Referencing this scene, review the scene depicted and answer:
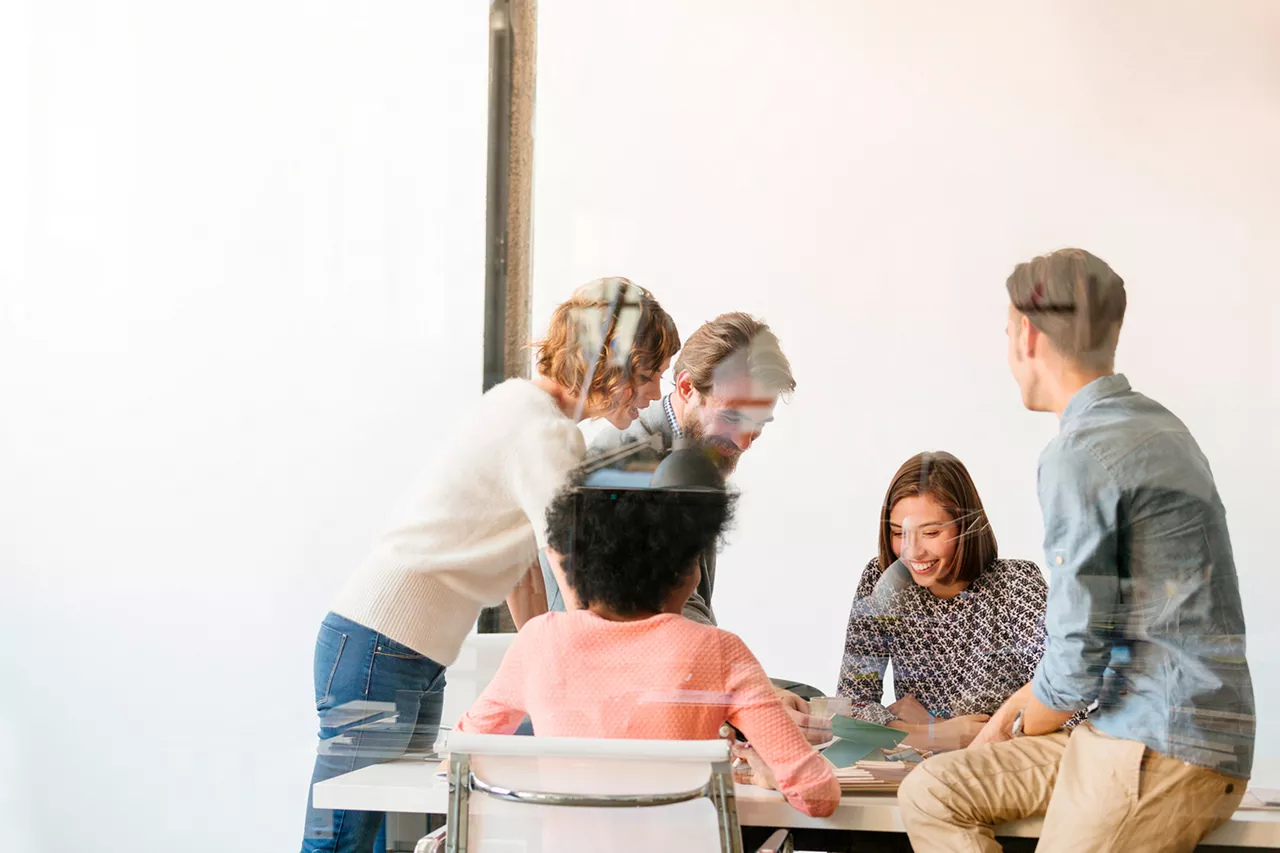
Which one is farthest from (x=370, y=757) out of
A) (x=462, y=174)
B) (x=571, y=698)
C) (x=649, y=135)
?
(x=649, y=135)

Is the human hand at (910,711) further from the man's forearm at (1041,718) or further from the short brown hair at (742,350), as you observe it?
the short brown hair at (742,350)

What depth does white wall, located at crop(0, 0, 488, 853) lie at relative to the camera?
225cm

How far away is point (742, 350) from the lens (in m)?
2.04

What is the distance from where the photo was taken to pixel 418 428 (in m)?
2.17

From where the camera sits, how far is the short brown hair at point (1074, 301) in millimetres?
1864

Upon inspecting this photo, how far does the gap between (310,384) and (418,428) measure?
0.30 m

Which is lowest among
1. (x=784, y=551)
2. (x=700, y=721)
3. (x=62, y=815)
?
(x=62, y=815)

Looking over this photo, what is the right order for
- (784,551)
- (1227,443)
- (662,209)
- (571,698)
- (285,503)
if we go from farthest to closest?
(285,503), (662,209), (784,551), (1227,443), (571,698)

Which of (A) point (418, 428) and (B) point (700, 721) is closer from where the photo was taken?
(B) point (700, 721)

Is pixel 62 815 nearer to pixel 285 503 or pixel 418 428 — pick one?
pixel 285 503

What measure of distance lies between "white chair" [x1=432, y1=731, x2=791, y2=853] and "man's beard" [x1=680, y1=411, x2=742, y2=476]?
664 mm

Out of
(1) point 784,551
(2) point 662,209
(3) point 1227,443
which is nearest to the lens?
(3) point 1227,443

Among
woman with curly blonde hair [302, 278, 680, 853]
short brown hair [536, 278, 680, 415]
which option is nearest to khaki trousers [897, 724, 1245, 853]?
woman with curly blonde hair [302, 278, 680, 853]

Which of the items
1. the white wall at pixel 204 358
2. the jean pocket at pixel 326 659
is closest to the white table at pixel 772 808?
the jean pocket at pixel 326 659
